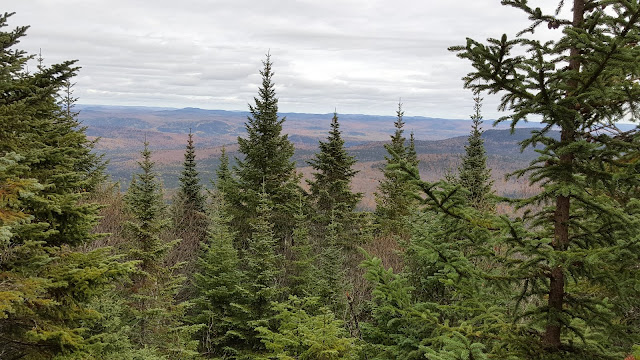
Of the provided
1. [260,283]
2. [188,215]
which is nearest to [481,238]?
[260,283]

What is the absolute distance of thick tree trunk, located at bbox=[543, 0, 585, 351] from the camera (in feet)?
14.0

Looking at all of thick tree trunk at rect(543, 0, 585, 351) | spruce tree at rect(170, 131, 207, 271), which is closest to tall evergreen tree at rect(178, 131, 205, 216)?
spruce tree at rect(170, 131, 207, 271)

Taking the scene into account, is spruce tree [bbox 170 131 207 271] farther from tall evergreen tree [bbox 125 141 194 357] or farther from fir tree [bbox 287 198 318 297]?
tall evergreen tree [bbox 125 141 194 357]

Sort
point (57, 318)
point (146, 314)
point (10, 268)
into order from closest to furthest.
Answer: point (10, 268) → point (57, 318) → point (146, 314)

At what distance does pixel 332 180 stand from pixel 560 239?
16.5m

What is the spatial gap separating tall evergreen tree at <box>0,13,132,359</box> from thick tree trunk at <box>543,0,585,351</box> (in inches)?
236

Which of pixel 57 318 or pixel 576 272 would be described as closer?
pixel 576 272

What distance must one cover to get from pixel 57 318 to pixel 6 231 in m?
2.44

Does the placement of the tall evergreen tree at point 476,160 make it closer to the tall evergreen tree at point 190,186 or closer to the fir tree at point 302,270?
the fir tree at point 302,270

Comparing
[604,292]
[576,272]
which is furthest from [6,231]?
[604,292]

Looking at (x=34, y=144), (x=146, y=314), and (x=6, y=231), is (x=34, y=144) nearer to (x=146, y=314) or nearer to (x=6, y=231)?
(x=6, y=231)

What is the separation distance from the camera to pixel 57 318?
241 inches

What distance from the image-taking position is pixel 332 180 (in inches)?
819

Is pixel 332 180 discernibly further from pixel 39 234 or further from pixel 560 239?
pixel 560 239
